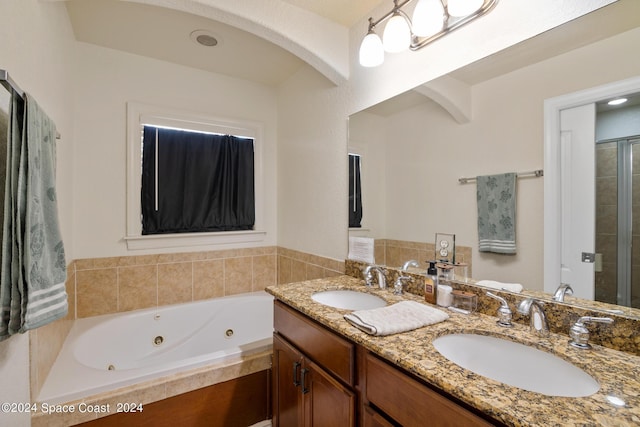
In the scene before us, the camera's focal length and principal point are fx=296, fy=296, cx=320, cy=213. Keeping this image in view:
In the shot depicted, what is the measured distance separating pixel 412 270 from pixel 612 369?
0.87m

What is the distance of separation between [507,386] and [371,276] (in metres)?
1.06

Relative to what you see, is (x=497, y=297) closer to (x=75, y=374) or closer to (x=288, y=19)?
(x=288, y=19)

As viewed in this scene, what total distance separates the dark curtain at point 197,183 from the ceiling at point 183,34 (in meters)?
0.59

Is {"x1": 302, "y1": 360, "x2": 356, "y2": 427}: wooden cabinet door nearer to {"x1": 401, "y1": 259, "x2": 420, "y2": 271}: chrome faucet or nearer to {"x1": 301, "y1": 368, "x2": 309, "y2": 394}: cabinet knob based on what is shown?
{"x1": 301, "y1": 368, "x2": 309, "y2": 394}: cabinet knob

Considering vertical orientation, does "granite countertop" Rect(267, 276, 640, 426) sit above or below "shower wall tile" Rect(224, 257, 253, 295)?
above

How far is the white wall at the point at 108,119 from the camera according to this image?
2162mm

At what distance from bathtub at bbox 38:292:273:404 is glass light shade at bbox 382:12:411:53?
185cm

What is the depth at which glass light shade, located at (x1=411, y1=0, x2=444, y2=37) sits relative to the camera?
131cm

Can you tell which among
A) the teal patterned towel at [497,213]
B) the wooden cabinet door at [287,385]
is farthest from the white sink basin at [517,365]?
the wooden cabinet door at [287,385]

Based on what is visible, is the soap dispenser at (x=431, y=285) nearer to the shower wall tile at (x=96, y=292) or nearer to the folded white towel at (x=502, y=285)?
the folded white towel at (x=502, y=285)

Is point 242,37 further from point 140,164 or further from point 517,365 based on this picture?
point 517,365

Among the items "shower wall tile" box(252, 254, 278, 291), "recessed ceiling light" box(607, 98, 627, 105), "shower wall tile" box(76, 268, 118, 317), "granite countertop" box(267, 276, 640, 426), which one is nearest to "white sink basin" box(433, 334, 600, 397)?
"granite countertop" box(267, 276, 640, 426)

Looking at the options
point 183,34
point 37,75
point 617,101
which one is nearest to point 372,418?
point 617,101

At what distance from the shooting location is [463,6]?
1.22 m
